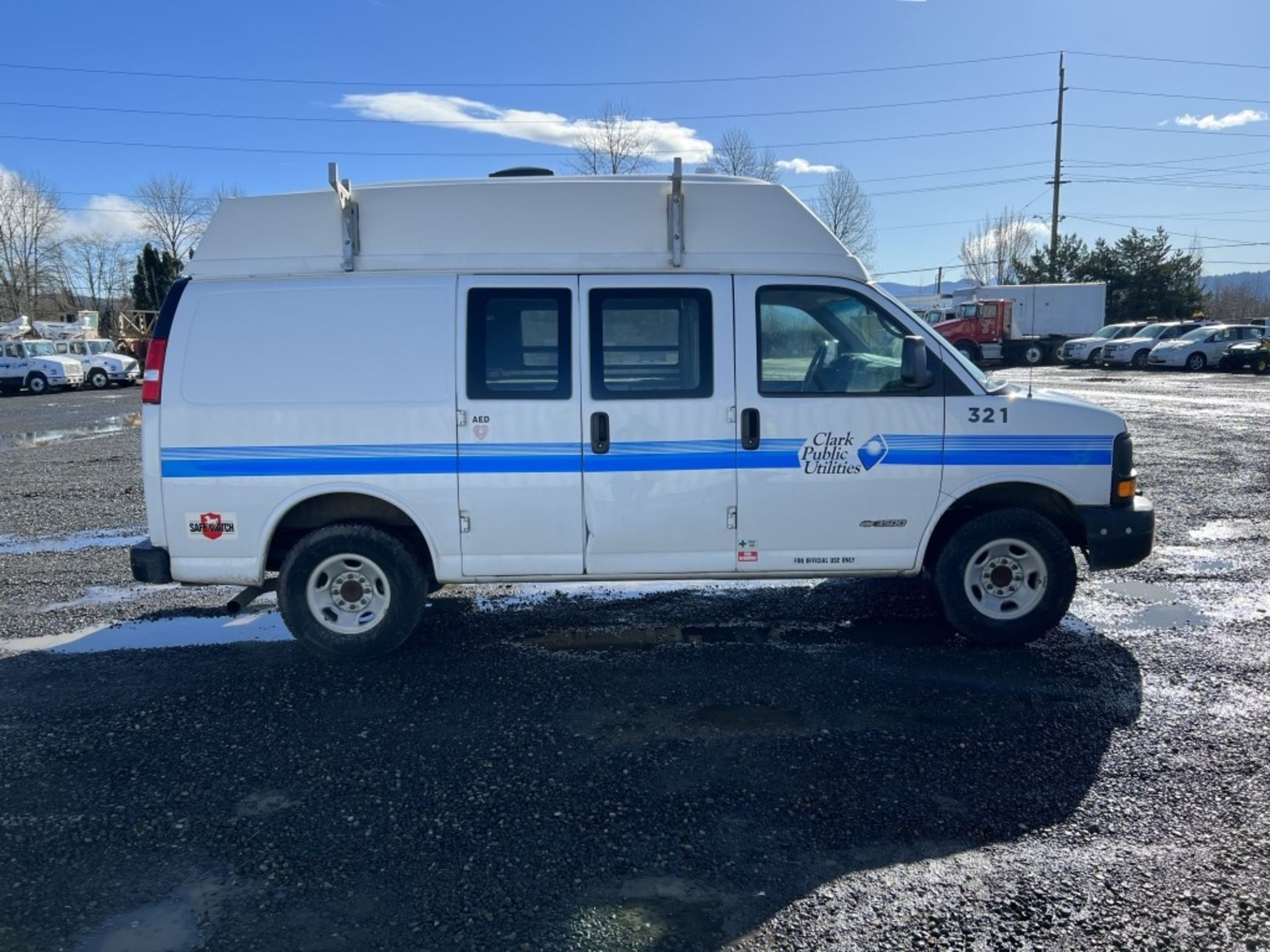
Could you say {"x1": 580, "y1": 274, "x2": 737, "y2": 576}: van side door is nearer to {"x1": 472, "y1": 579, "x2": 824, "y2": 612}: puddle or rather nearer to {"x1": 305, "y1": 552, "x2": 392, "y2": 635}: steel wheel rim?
{"x1": 305, "y1": 552, "x2": 392, "y2": 635}: steel wheel rim

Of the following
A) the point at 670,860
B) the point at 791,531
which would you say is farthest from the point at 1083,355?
the point at 670,860

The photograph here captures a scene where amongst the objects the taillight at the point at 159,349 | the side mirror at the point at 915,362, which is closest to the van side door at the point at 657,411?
the side mirror at the point at 915,362

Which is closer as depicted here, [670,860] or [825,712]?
[670,860]

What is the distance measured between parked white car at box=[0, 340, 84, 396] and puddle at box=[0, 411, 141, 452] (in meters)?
15.2

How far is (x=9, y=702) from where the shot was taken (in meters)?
5.03

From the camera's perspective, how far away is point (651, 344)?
5.44m

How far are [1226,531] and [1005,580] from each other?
464 centimetres

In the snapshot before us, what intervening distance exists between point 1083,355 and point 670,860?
40199 mm

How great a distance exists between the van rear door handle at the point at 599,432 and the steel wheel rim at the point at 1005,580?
237 cm

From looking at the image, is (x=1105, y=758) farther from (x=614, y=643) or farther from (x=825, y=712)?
(x=614, y=643)

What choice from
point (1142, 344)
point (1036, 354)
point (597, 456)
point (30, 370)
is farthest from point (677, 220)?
point (1036, 354)

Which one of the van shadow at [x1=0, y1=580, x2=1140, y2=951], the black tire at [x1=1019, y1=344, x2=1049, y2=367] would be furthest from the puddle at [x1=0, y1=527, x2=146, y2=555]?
the black tire at [x1=1019, y1=344, x2=1049, y2=367]

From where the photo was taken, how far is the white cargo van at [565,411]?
17.5 feet

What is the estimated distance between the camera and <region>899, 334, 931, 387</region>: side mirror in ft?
17.2
